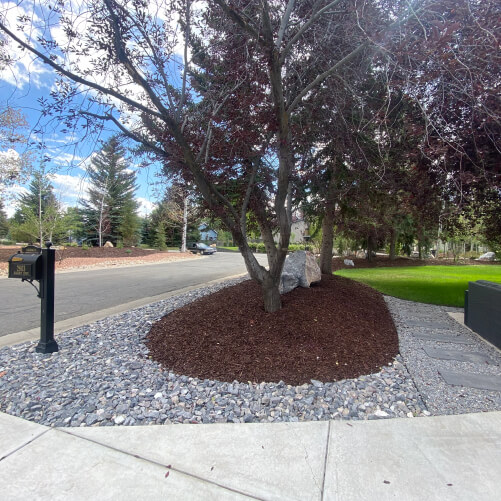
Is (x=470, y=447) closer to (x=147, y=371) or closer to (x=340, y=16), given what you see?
A: (x=147, y=371)

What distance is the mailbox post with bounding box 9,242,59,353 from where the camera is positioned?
11.4 feet

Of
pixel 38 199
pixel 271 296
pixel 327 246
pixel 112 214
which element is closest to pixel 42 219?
pixel 38 199

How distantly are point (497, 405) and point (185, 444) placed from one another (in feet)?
8.46

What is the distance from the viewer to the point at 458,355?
13.1ft

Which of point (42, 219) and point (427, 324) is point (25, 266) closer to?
point (427, 324)

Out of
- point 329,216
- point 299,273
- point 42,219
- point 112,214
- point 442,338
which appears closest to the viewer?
point 442,338

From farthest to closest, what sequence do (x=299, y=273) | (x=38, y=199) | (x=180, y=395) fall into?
(x=38, y=199), (x=299, y=273), (x=180, y=395)

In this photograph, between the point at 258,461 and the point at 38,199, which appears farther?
the point at 38,199

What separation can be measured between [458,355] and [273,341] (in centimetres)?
236

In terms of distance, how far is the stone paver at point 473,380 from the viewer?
3.07 m

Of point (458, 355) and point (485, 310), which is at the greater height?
point (485, 310)

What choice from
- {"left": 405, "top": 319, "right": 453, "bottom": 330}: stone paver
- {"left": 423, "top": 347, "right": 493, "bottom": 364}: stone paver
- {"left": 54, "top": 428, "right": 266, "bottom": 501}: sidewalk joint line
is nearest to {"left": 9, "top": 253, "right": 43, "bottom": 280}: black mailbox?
{"left": 54, "top": 428, "right": 266, "bottom": 501}: sidewalk joint line

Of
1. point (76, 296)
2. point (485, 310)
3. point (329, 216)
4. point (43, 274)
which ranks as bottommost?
point (76, 296)

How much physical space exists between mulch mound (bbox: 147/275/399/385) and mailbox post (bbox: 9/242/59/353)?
1105mm
